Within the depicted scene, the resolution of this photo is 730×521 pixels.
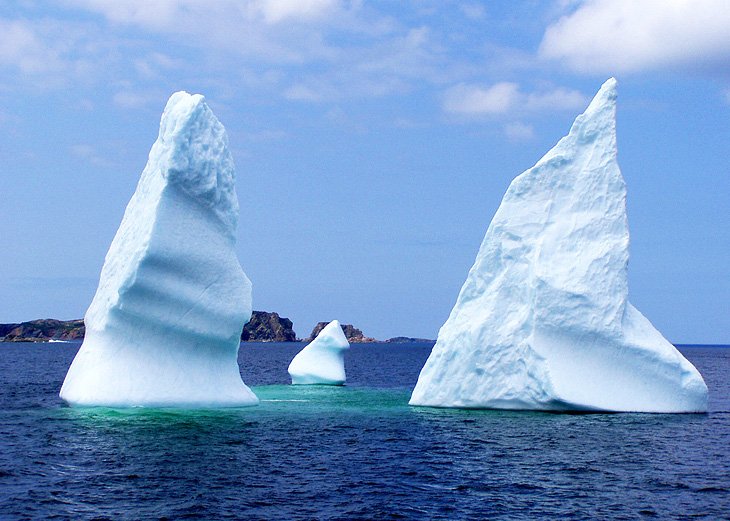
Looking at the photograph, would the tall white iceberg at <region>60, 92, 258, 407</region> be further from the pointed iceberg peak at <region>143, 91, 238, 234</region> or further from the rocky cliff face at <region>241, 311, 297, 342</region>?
the rocky cliff face at <region>241, 311, 297, 342</region>

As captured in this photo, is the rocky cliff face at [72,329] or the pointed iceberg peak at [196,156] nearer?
the pointed iceberg peak at [196,156]

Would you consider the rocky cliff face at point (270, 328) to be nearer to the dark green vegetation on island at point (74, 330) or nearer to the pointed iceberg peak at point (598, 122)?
the dark green vegetation on island at point (74, 330)

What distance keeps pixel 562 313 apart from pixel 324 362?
63.2 feet

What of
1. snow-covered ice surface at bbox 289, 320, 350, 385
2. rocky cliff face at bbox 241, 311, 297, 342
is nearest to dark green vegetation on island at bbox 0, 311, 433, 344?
rocky cliff face at bbox 241, 311, 297, 342

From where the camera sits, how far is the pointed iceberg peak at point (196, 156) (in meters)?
26.4

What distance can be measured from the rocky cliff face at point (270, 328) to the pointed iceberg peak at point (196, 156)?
134 metres

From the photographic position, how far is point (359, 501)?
50.5 feet

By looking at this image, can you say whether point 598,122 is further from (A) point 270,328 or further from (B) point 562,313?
(A) point 270,328

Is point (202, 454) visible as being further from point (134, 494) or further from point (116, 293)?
point (116, 293)

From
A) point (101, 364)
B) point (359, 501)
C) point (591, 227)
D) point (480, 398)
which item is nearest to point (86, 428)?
point (101, 364)

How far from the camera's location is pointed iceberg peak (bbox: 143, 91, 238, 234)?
26.4m

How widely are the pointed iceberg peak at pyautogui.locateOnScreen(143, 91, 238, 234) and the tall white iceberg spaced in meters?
0.03

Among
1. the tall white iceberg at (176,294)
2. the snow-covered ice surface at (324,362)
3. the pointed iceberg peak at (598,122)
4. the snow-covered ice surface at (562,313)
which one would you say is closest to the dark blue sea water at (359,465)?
the snow-covered ice surface at (562,313)

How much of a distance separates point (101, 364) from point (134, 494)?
11.6 meters
